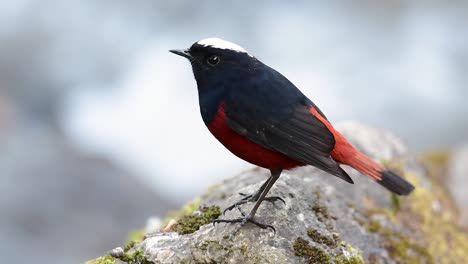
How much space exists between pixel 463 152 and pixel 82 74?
352 inches

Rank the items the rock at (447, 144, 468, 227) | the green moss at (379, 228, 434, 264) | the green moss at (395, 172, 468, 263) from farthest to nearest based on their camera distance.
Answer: the rock at (447, 144, 468, 227) → the green moss at (395, 172, 468, 263) → the green moss at (379, 228, 434, 264)

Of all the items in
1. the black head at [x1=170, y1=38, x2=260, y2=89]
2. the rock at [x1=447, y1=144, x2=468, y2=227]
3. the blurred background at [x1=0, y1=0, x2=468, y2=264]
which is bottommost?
the black head at [x1=170, y1=38, x2=260, y2=89]

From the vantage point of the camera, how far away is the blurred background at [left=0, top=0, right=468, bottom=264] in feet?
36.4

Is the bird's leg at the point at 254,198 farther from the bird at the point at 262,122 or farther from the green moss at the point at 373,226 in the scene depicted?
the green moss at the point at 373,226

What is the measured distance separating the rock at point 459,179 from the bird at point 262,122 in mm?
2803

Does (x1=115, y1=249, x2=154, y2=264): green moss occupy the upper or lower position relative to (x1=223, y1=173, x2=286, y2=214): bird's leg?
lower

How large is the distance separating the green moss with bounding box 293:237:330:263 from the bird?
263 mm

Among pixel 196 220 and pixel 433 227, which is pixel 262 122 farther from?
pixel 433 227

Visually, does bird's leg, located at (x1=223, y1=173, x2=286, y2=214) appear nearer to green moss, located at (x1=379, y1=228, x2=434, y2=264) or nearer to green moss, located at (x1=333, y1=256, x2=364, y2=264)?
green moss, located at (x1=333, y1=256, x2=364, y2=264)

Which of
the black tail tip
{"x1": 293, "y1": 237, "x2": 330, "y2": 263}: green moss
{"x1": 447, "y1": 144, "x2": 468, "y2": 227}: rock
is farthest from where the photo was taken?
{"x1": 447, "y1": 144, "x2": 468, "y2": 227}: rock

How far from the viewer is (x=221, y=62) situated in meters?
4.37

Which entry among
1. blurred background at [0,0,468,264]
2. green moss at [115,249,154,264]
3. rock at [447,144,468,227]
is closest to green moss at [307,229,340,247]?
green moss at [115,249,154,264]

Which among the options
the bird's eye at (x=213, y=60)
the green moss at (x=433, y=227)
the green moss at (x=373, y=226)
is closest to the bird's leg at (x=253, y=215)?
the bird's eye at (x=213, y=60)

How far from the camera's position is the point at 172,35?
1526cm
